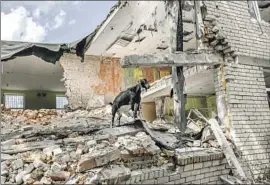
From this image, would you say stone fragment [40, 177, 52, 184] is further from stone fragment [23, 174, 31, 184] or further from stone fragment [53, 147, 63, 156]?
stone fragment [53, 147, 63, 156]

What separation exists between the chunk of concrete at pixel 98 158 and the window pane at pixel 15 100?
13750mm

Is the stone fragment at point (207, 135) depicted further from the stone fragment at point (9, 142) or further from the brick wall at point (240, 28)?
the stone fragment at point (9, 142)

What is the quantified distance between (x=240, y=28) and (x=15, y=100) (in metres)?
14.6

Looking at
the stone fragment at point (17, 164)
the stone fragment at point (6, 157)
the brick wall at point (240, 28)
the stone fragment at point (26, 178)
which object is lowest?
the stone fragment at point (26, 178)

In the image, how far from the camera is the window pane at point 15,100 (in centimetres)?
1597

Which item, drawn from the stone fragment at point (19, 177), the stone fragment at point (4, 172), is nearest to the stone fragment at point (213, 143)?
the stone fragment at point (19, 177)

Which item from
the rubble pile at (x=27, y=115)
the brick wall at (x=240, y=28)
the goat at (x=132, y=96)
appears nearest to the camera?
the brick wall at (x=240, y=28)

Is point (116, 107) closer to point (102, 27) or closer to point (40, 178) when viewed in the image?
point (40, 178)

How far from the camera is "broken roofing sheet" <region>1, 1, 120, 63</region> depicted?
9.46 metres

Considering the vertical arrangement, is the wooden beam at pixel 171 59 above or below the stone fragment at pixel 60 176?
above

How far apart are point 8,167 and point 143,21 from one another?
621 centimetres

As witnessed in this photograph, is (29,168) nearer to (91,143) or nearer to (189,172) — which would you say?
(91,143)

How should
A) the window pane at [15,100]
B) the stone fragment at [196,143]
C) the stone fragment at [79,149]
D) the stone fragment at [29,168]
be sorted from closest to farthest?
the stone fragment at [29,168]
the stone fragment at [79,149]
the stone fragment at [196,143]
the window pane at [15,100]

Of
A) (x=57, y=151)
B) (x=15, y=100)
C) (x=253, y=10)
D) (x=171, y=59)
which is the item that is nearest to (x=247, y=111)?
(x=171, y=59)
